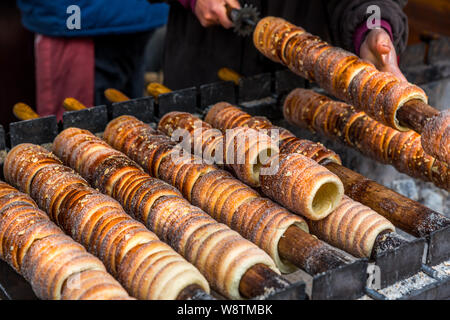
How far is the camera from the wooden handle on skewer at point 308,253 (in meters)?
1.72

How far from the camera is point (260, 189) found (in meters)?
2.09

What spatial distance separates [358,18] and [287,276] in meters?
1.27

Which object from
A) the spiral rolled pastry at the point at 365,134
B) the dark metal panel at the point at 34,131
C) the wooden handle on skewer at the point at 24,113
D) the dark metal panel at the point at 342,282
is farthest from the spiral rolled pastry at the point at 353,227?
the wooden handle on skewer at the point at 24,113

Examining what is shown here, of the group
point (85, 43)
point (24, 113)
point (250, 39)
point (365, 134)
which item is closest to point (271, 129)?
point (365, 134)

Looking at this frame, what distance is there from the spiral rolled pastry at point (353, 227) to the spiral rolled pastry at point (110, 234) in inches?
18.9

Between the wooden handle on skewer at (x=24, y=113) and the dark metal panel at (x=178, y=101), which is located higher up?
the dark metal panel at (x=178, y=101)

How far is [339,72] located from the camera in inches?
90.0

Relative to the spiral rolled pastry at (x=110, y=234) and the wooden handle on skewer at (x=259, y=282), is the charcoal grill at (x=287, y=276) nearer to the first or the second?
the wooden handle on skewer at (x=259, y=282)

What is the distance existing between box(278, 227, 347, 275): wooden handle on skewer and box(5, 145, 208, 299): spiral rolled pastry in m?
0.29

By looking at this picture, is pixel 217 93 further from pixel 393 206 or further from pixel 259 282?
pixel 259 282

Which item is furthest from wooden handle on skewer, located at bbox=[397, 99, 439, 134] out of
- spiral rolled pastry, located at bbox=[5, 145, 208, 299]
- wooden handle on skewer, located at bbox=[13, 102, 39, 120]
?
wooden handle on skewer, located at bbox=[13, 102, 39, 120]

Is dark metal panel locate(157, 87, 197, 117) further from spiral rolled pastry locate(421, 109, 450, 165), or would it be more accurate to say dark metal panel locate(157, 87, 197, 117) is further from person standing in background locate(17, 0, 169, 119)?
person standing in background locate(17, 0, 169, 119)

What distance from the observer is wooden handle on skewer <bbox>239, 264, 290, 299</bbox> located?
5.24 ft
